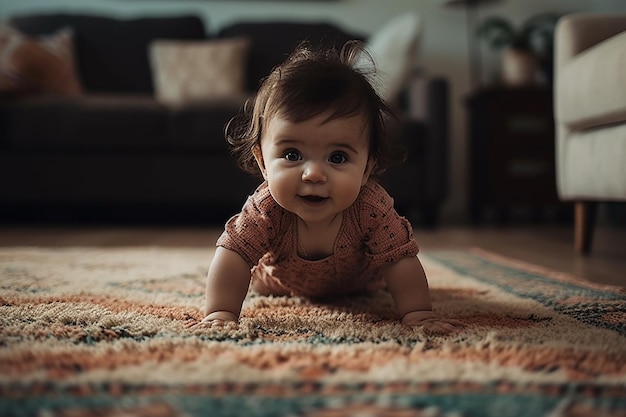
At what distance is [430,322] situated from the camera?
0.72 metres

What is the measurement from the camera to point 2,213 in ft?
8.61

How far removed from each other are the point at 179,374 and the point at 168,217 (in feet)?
7.42

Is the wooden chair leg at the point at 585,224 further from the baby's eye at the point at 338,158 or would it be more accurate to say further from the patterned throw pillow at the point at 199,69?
the patterned throw pillow at the point at 199,69

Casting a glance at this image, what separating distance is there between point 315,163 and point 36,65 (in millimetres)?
2118

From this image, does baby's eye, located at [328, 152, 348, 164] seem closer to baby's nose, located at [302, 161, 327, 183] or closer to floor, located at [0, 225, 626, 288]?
baby's nose, located at [302, 161, 327, 183]

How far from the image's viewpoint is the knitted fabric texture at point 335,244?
2.62 feet

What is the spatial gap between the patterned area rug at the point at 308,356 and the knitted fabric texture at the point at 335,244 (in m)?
0.05

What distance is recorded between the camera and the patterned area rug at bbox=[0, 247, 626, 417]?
1.46ft

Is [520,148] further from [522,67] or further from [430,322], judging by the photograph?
[430,322]

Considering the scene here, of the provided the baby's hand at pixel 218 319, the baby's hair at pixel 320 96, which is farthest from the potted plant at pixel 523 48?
the baby's hand at pixel 218 319

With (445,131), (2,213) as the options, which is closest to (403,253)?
(445,131)

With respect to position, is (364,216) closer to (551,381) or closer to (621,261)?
(551,381)

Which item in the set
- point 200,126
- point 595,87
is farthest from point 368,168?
point 200,126

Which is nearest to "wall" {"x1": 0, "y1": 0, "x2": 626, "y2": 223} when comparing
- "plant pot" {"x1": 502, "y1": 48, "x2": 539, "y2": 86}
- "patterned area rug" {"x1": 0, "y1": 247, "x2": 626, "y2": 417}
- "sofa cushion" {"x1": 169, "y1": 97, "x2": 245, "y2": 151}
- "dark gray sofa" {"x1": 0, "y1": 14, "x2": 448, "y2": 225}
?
"plant pot" {"x1": 502, "y1": 48, "x2": 539, "y2": 86}
